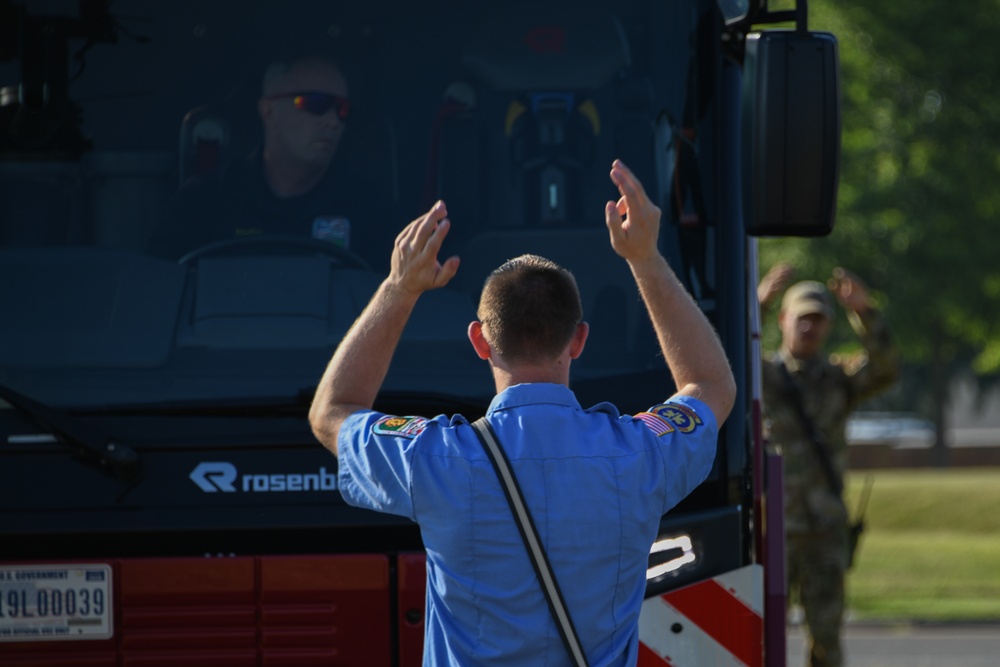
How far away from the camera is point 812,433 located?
7.61 m

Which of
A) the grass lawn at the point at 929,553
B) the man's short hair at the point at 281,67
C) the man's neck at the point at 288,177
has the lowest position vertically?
the grass lawn at the point at 929,553

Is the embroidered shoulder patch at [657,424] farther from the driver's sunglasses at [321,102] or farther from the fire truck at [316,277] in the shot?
the driver's sunglasses at [321,102]

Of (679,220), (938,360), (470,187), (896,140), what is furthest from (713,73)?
(938,360)

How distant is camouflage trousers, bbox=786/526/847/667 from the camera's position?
747 centimetres

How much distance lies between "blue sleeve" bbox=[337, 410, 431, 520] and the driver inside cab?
1065 mm

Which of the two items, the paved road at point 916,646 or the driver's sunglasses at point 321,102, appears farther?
the paved road at point 916,646

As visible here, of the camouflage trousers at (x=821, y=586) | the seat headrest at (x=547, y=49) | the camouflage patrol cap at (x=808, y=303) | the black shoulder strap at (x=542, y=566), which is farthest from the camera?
the camouflage patrol cap at (x=808, y=303)

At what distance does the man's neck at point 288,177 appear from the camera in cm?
381

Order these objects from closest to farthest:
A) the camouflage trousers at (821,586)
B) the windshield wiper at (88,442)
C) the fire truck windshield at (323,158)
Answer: the windshield wiper at (88,442), the fire truck windshield at (323,158), the camouflage trousers at (821,586)

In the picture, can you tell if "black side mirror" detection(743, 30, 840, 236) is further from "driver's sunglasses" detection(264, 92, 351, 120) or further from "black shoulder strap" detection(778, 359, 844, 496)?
"black shoulder strap" detection(778, 359, 844, 496)

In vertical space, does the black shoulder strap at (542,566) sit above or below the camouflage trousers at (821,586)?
above

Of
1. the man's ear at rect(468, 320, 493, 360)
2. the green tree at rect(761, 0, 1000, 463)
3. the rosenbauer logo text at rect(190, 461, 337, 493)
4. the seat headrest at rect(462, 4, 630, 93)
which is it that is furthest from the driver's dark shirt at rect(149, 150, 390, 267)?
the green tree at rect(761, 0, 1000, 463)

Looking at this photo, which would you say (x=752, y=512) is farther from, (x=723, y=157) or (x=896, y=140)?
(x=896, y=140)

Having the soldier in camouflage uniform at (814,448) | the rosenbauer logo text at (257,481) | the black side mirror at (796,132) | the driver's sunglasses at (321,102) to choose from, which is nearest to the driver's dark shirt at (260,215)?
the driver's sunglasses at (321,102)
